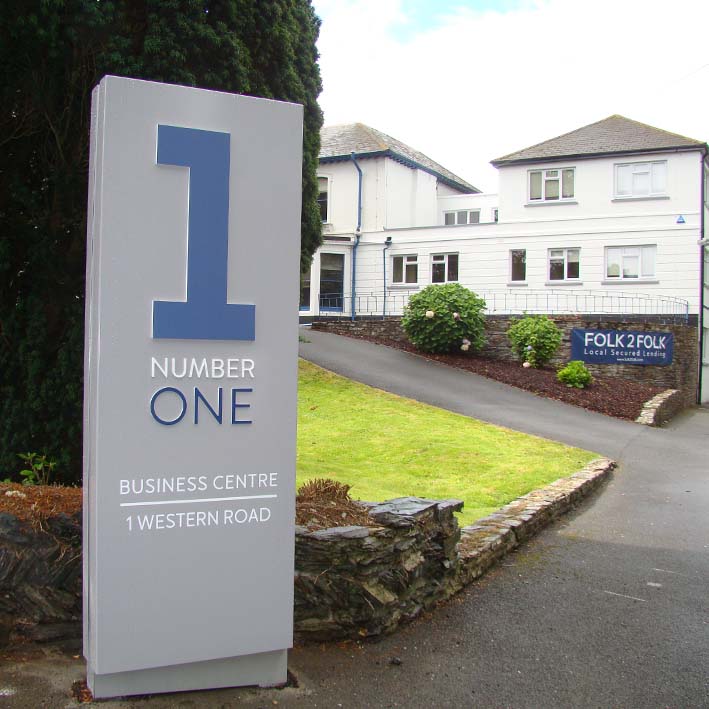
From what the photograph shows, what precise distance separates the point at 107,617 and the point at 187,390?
1124 millimetres

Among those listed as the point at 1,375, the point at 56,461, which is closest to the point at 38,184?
the point at 1,375

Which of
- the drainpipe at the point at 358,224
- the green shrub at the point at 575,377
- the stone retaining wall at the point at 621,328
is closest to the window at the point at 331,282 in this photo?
the drainpipe at the point at 358,224

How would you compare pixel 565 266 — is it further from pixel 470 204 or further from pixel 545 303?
pixel 470 204

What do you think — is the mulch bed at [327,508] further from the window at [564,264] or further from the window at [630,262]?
the window at [564,264]

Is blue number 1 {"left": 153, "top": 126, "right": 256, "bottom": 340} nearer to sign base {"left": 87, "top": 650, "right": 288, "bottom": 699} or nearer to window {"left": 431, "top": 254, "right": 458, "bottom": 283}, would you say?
sign base {"left": 87, "top": 650, "right": 288, "bottom": 699}

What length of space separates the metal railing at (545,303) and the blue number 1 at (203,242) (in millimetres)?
22134

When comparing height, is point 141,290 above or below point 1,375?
above

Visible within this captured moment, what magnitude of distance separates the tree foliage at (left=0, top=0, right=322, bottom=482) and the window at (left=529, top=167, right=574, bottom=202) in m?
25.3

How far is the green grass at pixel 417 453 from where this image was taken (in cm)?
988

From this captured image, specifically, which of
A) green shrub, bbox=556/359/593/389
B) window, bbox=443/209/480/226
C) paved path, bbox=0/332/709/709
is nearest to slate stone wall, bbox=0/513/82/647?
paved path, bbox=0/332/709/709

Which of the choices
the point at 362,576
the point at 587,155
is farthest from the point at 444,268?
the point at 362,576

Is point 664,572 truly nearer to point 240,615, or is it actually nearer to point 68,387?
point 240,615

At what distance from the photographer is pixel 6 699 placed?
3832 mm

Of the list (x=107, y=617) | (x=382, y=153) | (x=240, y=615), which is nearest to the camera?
(x=107, y=617)
